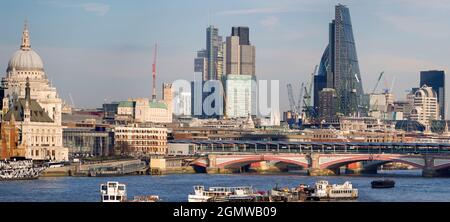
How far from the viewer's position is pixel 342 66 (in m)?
110

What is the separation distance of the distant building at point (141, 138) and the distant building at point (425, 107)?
166 ft

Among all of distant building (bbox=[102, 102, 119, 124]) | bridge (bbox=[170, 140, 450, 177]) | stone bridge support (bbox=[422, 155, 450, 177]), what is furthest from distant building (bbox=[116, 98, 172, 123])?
stone bridge support (bbox=[422, 155, 450, 177])

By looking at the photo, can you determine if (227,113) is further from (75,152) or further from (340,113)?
(75,152)

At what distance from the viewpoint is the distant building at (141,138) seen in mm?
55209

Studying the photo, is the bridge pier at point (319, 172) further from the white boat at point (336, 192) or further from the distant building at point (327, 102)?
the distant building at point (327, 102)

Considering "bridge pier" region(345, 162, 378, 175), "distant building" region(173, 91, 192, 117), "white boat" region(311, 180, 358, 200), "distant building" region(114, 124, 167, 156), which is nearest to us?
"white boat" region(311, 180, 358, 200)

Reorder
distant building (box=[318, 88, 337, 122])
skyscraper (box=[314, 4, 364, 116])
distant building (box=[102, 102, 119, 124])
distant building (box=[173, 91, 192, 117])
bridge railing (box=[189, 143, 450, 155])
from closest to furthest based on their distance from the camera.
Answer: bridge railing (box=[189, 143, 450, 155]) → distant building (box=[102, 102, 119, 124]) → distant building (box=[173, 91, 192, 117]) → distant building (box=[318, 88, 337, 122]) → skyscraper (box=[314, 4, 364, 116])

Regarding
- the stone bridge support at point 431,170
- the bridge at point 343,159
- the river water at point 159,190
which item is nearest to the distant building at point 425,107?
the bridge at point 343,159

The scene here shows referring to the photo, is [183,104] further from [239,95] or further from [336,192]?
[336,192]

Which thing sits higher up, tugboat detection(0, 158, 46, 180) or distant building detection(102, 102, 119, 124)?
distant building detection(102, 102, 119, 124)

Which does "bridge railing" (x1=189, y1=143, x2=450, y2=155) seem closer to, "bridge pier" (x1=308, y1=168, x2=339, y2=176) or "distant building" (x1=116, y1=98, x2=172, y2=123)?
"bridge pier" (x1=308, y1=168, x2=339, y2=176)

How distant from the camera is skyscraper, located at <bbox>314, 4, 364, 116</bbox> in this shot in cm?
10881

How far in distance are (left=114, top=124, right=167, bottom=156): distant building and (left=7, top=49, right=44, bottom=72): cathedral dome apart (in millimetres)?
4826
